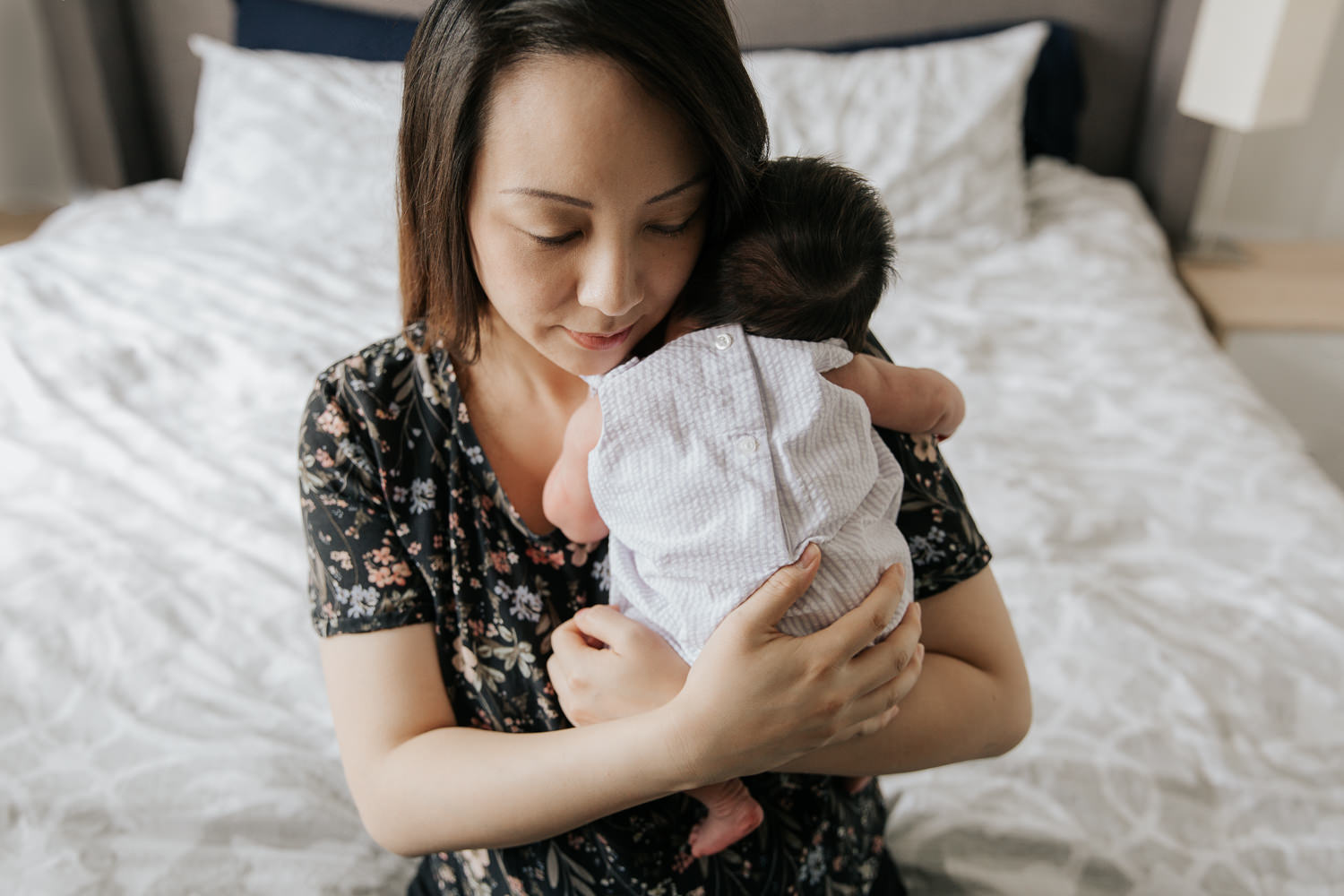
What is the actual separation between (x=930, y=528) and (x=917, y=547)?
2 cm

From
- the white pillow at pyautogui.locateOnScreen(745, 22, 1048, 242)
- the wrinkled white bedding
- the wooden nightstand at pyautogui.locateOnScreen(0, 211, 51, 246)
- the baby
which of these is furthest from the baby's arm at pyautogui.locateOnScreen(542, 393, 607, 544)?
the wooden nightstand at pyautogui.locateOnScreen(0, 211, 51, 246)

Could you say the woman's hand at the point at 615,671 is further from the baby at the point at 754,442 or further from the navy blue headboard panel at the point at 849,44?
the navy blue headboard panel at the point at 849,44

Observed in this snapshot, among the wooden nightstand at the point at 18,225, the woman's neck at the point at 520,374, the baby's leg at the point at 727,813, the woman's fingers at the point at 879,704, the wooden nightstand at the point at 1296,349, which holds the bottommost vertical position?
the wooden nightstand at the point at 18,225

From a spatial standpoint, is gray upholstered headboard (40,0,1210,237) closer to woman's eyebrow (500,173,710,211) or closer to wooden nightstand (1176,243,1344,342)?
wooden nightstand (1176,243,1344,342)

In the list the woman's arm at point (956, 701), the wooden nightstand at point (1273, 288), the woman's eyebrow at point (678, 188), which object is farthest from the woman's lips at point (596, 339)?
the wooden nightstand at point (1273, 288)

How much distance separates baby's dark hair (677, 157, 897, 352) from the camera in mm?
682

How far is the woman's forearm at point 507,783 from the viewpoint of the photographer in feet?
2.03

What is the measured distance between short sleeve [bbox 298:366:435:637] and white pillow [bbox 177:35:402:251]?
62.8 inches

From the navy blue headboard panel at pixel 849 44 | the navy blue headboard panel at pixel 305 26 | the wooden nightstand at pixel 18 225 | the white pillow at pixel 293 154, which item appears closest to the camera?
the white pillow at pixel 293 154

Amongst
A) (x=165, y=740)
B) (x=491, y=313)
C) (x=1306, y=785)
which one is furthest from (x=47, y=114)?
(x=1306, y=785)

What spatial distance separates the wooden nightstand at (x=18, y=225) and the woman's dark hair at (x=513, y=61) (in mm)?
2813

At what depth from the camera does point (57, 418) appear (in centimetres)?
161

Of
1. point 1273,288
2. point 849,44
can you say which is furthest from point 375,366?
point 1273,288

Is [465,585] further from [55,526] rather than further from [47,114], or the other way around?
[47,114]
